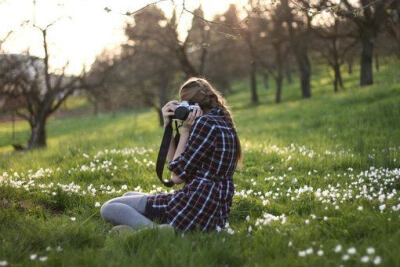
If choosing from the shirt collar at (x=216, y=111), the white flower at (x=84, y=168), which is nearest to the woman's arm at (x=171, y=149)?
the shirt collar at (x=216, y=111)

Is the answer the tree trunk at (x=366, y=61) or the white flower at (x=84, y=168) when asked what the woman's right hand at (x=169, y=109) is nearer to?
the white flower at (x=84, y=168)

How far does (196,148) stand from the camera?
4.37m

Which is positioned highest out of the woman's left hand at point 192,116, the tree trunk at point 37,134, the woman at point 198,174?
the woman's left hand at point 192,116

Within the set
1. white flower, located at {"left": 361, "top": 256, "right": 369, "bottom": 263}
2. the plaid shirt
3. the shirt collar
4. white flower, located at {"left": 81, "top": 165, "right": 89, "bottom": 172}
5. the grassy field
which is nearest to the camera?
white flower, located at {"left": 361, "top": 256, "right": 369, "bottom": 263}

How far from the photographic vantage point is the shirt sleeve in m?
4.36

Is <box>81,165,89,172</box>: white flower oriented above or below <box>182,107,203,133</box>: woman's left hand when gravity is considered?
below

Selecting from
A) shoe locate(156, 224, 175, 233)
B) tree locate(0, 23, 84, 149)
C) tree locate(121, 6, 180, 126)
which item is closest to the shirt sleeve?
shoe locate(156, 224, 175, 233)

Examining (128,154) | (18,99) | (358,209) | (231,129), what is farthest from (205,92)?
(18,99)

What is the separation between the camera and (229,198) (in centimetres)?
463

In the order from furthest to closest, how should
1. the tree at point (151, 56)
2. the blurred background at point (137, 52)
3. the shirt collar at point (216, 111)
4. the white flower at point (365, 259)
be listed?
the tree at point (151, 56), the blurred background at point (137, 52), the shirt collar at point (216, 111), the white flower at point (365, 259)

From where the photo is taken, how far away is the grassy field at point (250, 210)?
3.72 metres

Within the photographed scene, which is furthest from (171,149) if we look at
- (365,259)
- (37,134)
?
(37,134)

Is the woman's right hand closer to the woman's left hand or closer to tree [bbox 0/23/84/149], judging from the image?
the woman's left hand

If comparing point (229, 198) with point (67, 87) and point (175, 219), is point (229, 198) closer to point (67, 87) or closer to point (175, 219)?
point (175, 219)
